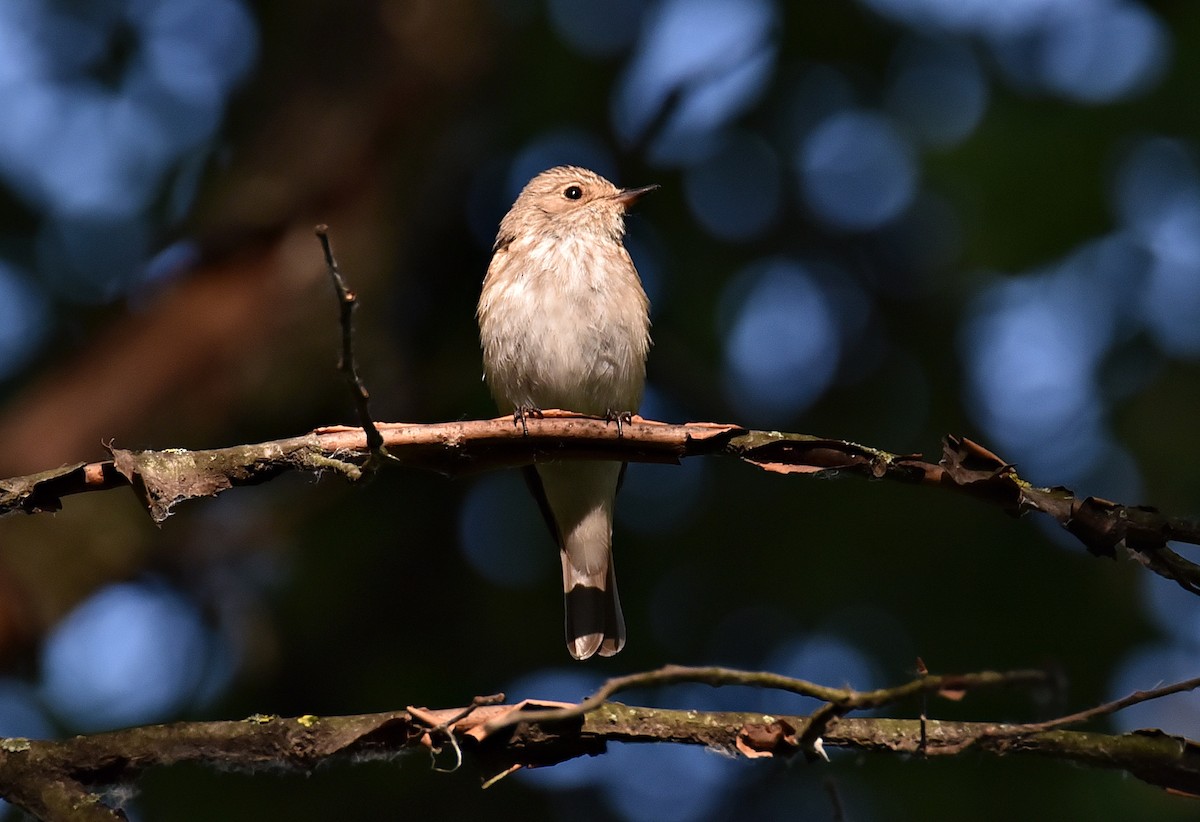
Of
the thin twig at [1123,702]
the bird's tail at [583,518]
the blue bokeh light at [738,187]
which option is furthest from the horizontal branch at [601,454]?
the blue bokeh light at [738,187]

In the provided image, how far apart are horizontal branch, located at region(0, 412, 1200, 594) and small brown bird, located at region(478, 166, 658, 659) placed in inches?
82.0

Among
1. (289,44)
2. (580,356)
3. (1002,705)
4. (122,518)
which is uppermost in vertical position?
(289,44)

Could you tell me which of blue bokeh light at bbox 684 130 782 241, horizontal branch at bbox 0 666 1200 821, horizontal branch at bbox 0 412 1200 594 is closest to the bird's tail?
blue bokeh light at bbox 684 130 782 241

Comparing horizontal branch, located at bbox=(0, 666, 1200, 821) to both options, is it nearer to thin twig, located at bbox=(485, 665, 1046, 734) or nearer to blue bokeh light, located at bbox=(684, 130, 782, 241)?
thin twig, located at bbox=(485, 665, 1046, 734)

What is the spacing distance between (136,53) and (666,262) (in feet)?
11.1

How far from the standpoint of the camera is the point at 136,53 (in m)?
7.79

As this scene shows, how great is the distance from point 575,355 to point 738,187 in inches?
107

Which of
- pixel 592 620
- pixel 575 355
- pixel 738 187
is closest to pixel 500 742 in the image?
pixel 592 620

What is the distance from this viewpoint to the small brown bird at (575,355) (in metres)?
5.64

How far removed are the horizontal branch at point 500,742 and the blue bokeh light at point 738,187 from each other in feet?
16.8

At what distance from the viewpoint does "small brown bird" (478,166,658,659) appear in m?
5.64

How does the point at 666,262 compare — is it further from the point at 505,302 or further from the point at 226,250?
the point at 226,250

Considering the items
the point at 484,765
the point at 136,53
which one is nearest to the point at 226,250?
the point at 136,53

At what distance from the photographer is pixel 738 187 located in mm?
7918
